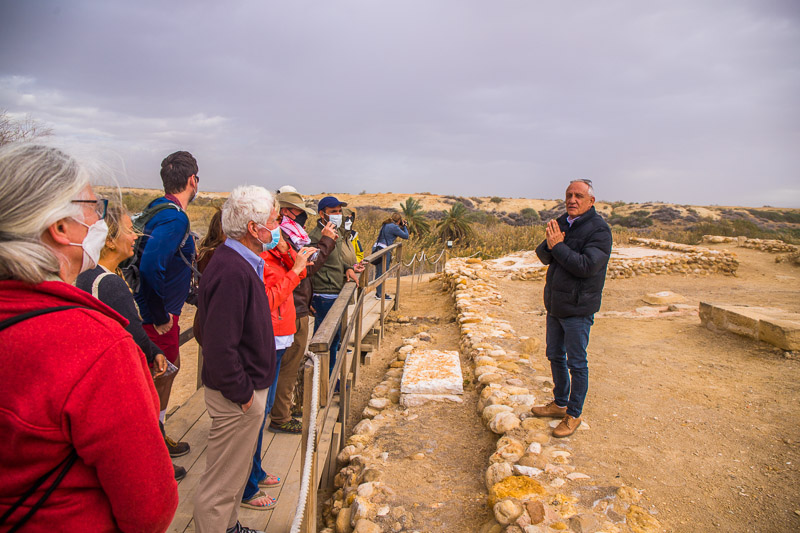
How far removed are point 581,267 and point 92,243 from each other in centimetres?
286

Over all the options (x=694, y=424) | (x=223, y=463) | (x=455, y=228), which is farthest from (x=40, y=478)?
(x=455, y=228)

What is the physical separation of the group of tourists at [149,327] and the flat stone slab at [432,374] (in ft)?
A: 2.88

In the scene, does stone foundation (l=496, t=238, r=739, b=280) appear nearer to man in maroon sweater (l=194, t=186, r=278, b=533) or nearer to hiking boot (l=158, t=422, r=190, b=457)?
hiking boot (l=158, t=422, r=190, b=457)

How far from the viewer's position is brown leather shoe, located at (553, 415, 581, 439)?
11.1ft

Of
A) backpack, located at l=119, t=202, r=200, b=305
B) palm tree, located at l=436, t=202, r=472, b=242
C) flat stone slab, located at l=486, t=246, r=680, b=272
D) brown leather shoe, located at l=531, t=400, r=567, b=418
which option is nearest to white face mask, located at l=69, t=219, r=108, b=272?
backpack, located at l=119, t=202, r=200, b=305

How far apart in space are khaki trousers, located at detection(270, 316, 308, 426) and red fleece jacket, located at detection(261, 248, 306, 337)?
2.06 feet

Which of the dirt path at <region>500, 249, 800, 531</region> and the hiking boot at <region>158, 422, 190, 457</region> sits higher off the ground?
the hiking boot at <region>158, 422, 190, 457</region>

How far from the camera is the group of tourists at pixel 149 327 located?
2.90ft

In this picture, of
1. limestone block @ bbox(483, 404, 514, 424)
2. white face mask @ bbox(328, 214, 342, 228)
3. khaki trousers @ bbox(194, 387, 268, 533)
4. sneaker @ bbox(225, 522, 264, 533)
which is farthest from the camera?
white face mask @ bbox(328, 214, 342, 228)

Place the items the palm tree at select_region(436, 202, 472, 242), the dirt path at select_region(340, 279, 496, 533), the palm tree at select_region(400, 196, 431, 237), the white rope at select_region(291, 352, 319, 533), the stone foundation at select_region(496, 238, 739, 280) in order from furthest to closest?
1. the palm tree at select_region(436, 202, 472, 242)
2. the palm tree at select_region(400, 196, 431, 237)
3. the stone foundation at select_region(496, 238, 739, 280)
4. the dirt path at select_region(340, 279, 496, 533)
5. the white rope at select_region(291, 352, 319, 533)

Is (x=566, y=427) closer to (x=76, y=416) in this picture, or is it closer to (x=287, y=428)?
(x=287, y=428)

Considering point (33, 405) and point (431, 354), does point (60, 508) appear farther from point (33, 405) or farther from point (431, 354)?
point (431, 354)

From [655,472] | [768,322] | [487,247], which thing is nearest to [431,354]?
[655,472]

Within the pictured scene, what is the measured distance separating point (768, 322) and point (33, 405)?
6.67 m
